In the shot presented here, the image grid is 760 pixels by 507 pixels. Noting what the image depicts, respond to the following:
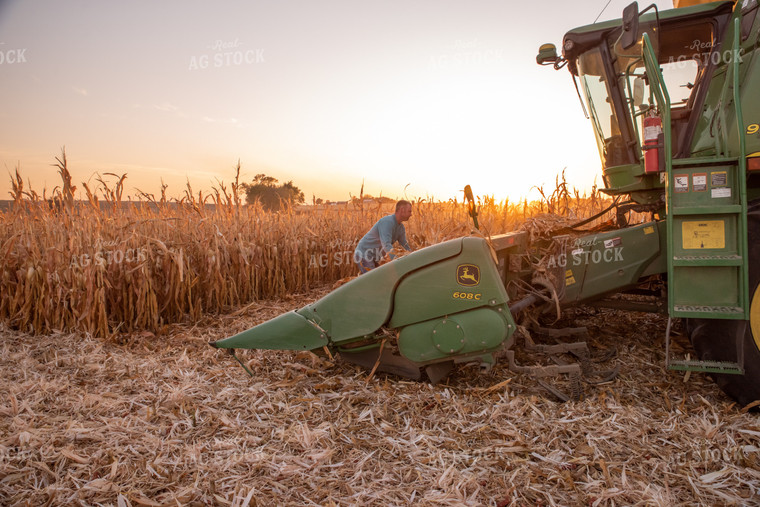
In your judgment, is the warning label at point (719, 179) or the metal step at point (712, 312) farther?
the warning label at point (719, 179)

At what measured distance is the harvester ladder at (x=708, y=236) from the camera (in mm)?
2447

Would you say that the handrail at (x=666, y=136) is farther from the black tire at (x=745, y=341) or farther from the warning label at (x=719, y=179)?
the black tire at (x=745, y=341)

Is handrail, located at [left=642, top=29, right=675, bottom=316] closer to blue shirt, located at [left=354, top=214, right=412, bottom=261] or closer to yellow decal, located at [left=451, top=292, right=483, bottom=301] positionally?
yellow decal, located at [left=451, top=292, right=483, bottom=301]

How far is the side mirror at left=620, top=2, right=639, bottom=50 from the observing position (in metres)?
2.78

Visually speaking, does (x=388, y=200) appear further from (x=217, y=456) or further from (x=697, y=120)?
(x=217, y=456)

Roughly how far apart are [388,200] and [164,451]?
21.4 ft

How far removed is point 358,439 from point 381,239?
329 cm

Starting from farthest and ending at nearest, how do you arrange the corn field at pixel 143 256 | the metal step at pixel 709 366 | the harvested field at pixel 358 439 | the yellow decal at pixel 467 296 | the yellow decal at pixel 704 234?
the corn field at pixel 143 256
the yellow decal at pixel 467 296
the yellow decal at pixel 704 234
the metal step at pixel 709 366
the harvested field at pixel 358 439

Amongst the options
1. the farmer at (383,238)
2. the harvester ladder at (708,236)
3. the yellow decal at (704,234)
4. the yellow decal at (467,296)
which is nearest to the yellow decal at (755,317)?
the harvester ladder at (708,236)

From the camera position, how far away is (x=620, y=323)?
437cm

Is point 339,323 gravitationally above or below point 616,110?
below

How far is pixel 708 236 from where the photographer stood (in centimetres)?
254

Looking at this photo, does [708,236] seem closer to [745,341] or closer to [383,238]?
[745,341]

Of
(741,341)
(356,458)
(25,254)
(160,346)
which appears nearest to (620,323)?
(741,341)
